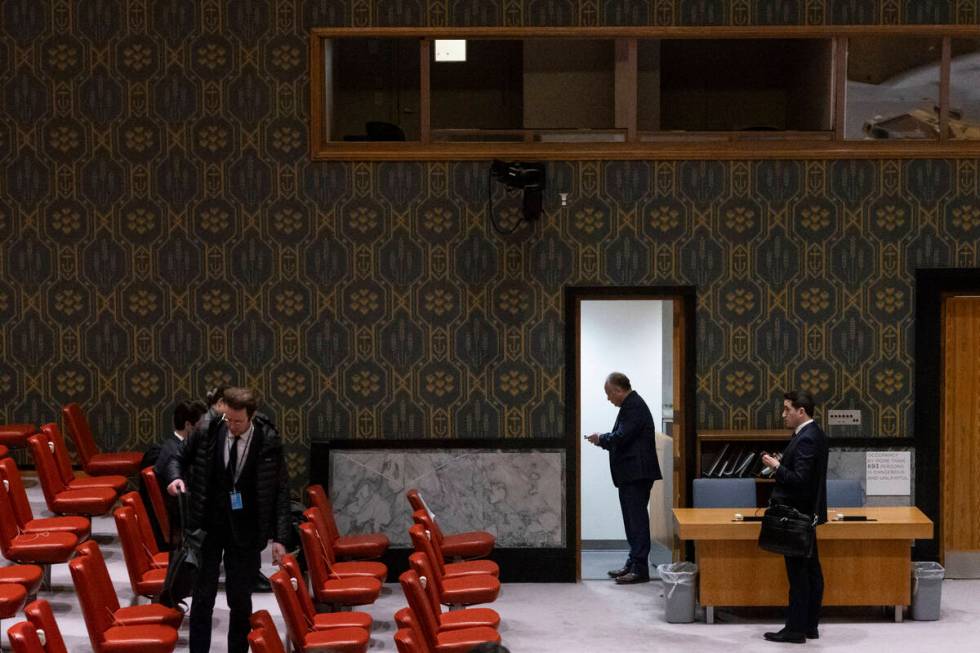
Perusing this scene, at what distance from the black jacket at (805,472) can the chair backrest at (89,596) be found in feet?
11.8

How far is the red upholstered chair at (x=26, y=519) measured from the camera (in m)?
6.82

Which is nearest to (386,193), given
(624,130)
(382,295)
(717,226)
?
(382,295)

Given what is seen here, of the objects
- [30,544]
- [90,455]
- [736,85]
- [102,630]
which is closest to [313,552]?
[102,630]

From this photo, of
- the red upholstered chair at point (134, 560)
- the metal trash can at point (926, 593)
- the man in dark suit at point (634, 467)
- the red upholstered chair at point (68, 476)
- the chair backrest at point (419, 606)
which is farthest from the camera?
the man in dark suit at point (634, 467)

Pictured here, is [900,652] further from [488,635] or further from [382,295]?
[382,295]

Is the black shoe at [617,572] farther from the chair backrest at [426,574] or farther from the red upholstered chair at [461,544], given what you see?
the chair backrest at [426,574]

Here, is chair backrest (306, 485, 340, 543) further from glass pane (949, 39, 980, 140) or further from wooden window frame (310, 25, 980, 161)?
glass pane (949, 39, 980, 140)

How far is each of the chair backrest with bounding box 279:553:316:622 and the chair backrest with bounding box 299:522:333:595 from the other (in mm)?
541

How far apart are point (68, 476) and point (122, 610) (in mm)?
2357

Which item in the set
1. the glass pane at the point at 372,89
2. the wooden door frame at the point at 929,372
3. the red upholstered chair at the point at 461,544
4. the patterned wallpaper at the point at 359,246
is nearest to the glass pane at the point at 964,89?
the patterned wallpaper at the point at 359,246

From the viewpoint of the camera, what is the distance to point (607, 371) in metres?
9.64

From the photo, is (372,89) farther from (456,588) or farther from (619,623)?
(619,623)

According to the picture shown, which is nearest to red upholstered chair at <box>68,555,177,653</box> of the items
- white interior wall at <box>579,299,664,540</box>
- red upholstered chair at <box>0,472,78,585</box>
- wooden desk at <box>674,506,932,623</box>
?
red upholstered chair at <box>0,472,78,585</box>

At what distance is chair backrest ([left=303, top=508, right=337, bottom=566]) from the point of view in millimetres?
6852
